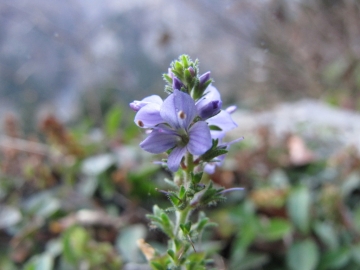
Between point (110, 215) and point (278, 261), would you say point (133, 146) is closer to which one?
point (110, 215)

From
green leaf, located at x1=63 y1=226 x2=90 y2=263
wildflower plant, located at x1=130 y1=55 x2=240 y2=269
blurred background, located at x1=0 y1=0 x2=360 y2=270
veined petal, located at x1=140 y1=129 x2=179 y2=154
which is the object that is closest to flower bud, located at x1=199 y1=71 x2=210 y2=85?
wildflower plant, located at x1=130 y1=55 x2=240 y2=269

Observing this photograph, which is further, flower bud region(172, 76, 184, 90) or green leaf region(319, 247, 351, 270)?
green leaf region(319, 247, 351, 270)

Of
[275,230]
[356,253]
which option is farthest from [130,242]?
[356,253]

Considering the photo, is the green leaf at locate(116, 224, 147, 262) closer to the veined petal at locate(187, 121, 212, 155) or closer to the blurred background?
the blurred background

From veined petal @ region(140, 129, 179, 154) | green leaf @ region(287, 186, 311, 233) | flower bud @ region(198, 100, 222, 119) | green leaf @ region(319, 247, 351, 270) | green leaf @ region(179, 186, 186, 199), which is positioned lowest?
green leaf @ region(179, 186, 186, 199)

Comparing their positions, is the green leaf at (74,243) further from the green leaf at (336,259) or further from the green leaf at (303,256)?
the green leaf at (336,259)

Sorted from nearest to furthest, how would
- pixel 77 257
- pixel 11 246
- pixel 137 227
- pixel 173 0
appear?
pixel 77 257 < pixel 137 227 < pixel 11 246 < pixel 173 0

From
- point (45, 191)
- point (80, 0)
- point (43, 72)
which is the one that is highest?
point (80, 0)

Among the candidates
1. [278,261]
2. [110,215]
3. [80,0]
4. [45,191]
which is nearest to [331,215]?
[278,261]
